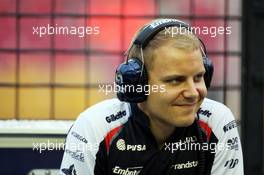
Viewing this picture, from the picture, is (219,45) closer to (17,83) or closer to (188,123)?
(17,83)

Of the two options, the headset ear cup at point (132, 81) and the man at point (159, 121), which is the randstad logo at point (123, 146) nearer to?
the man at point (159, 121)

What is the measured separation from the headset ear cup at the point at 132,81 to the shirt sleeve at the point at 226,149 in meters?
0.24

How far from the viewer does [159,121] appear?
1.67 m

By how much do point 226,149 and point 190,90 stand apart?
248 mm

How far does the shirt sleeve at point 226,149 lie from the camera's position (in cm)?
171

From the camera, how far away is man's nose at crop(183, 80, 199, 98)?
1546mm

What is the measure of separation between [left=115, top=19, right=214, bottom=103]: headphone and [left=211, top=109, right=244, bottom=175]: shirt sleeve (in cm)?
15

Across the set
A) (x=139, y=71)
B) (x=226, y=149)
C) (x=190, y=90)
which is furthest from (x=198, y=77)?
(x=226, y=149)

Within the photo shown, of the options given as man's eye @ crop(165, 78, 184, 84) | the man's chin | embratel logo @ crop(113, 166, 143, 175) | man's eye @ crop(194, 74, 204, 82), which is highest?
man's eye @ crop(194, 74, 204, 82)

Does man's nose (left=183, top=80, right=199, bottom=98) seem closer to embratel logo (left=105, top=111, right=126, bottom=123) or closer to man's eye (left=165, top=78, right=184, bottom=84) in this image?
man's eye (left=165, top=78, right=184, bottom=84)

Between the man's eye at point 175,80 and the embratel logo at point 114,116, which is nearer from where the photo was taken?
the man's eye at point 175,80

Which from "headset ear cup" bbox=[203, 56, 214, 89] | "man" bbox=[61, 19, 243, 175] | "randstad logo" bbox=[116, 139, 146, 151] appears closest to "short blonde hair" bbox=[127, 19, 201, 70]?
"man" bbox=[61, 19, 243, 175]

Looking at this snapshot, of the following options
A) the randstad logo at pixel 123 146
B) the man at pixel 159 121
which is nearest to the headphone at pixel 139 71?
the man at pixel 159 121
